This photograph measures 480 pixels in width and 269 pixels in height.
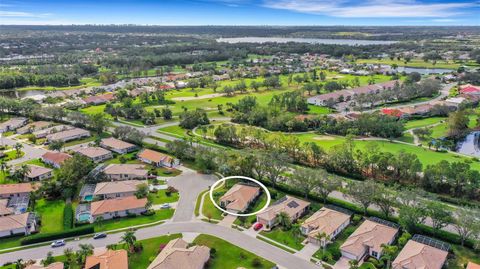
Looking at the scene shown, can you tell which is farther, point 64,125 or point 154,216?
point 64,125

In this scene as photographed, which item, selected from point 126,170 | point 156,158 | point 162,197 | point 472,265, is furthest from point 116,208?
point 472,265

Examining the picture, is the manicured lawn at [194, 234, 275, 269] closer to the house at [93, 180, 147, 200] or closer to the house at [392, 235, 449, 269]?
the house at [392, 235, 449, 269]

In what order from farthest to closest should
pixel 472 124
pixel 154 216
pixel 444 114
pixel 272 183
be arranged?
pixel 444 114 < pixel 472 124 < pixel 272 183 < pixel 154 216

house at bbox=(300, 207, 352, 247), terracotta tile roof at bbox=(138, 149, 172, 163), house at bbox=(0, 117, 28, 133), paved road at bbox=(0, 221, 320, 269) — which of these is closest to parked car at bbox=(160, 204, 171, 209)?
paved road at bbox=(0, 221, 320, 269)

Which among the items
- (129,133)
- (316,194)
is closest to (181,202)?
(316,194)

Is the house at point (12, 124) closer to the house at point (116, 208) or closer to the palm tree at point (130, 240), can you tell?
the house at point (116, 208)

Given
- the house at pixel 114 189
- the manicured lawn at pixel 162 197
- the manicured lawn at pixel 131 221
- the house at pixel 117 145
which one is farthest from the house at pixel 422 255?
the house at pixel 117 145

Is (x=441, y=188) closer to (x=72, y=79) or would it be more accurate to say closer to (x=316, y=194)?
(x=316, y=194)
